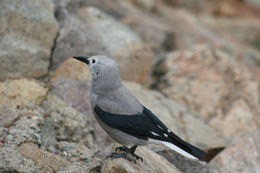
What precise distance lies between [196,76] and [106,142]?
290 centimetres

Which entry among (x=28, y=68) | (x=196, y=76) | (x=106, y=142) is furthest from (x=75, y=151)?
(x=196, y=76)

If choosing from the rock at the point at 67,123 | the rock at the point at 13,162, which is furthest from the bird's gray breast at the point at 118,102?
the rock at the point at 13,162

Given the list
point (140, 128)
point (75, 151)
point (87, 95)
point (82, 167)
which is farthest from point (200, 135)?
point (82, 167)

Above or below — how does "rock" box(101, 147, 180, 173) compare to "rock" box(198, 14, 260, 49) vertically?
above

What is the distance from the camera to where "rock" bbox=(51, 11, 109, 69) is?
6797 mm

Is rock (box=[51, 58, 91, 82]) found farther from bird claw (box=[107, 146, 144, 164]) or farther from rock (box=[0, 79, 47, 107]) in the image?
bird claw (box=[107, 146, 144, 164])

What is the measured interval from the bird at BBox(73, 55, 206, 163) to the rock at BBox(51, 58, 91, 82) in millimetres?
1420

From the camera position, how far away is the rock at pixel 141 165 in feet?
13.1

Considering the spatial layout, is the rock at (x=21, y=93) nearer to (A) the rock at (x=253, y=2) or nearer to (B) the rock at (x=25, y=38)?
(B) the rock at (x=25, y=38)

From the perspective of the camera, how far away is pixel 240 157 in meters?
5.65

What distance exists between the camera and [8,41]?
6102 millimetres

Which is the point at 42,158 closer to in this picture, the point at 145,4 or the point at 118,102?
the point at 118,102

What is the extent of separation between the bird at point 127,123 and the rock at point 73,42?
6.81 feet

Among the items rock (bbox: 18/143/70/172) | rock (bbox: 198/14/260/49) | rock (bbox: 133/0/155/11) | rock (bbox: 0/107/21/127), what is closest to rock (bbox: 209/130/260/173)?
rock (bbox: 18/143/70/172)
